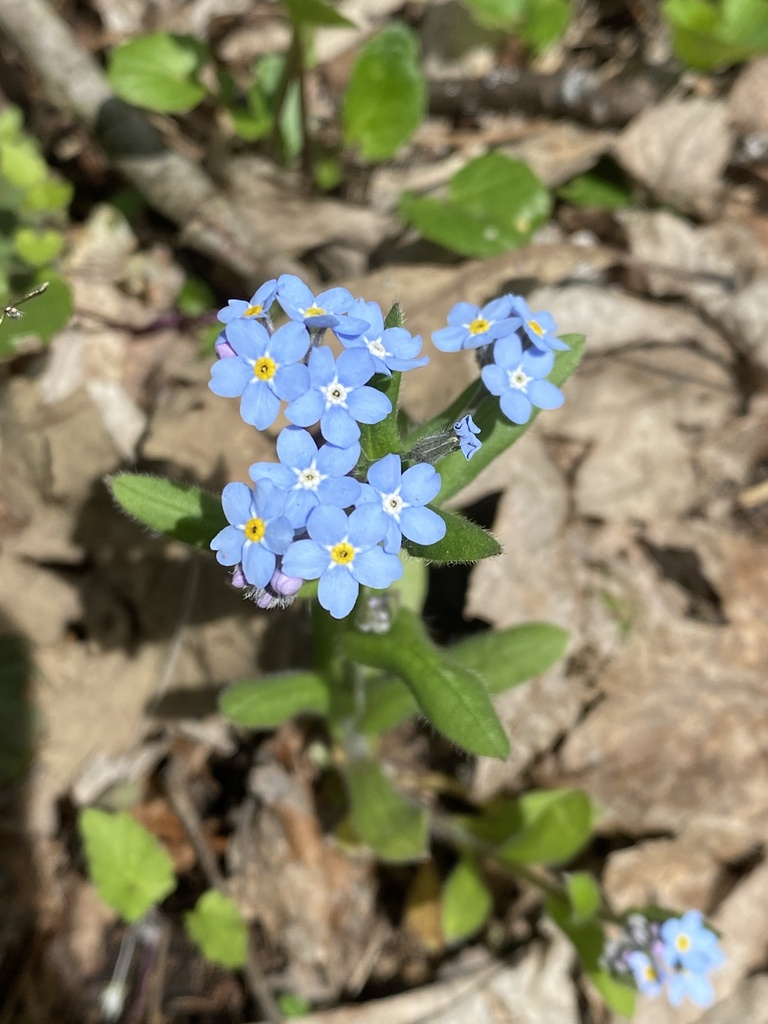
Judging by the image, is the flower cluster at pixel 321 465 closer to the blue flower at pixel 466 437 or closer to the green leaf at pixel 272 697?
the blue flower at pixel 466 437

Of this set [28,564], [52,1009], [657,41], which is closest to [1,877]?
[52,1009]

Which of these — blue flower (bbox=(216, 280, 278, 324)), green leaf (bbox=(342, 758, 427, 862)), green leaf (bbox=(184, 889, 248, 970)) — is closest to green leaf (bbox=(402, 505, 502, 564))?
blue flower (bbox=(216, 280, 278, 324))

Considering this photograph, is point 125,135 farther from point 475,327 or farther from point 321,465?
point 321,465

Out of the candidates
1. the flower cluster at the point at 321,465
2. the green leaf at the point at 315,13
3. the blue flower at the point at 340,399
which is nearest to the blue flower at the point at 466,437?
the flower cluster at the point at 321,465

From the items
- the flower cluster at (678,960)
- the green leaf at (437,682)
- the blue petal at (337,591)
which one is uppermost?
the blue petal at (337,591)

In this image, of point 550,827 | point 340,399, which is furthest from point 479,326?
point 550,827
